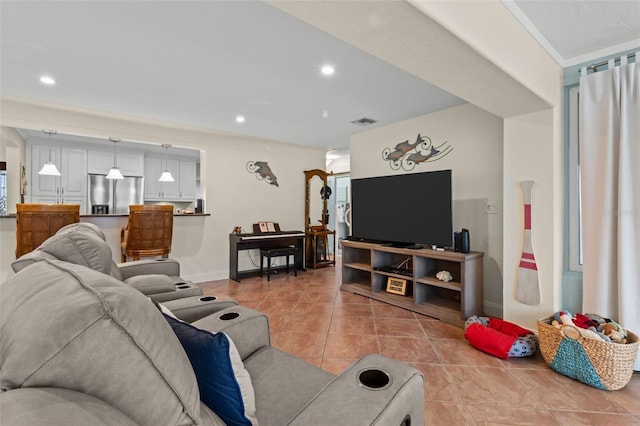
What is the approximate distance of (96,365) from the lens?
52cm

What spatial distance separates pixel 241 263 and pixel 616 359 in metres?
4.60

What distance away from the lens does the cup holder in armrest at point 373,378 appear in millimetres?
964

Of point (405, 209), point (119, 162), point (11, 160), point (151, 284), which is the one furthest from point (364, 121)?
point (11, 160)

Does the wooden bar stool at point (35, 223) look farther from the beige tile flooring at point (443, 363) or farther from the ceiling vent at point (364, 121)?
the ceiling vent at point (364, 121)

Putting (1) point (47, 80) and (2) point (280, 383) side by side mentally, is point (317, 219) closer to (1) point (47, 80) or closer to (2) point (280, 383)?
(1) point (47, 80)

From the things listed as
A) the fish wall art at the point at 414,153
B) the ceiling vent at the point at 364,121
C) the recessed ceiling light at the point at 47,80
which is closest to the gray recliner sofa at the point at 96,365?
the recessed ceiling light at the point at 47,80

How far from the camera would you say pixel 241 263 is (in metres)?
5.19

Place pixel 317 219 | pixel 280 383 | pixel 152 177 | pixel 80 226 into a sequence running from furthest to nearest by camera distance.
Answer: pixel 152 177 → pixel 317 219 → pixel 80 226 → pixel 280 383

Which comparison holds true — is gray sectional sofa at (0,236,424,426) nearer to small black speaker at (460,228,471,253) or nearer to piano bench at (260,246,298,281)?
small black speaker at (460,228,471,253)

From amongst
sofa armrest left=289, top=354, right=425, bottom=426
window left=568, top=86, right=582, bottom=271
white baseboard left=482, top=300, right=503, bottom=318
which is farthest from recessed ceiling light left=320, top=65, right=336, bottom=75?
white baseboard left=482, top=300, right=503, bottom=318

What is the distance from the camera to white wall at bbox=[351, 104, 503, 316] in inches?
128

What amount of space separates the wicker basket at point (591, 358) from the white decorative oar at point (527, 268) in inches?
18.1

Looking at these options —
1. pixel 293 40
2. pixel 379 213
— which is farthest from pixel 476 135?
pixel 293 40

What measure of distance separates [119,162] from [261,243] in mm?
3414
